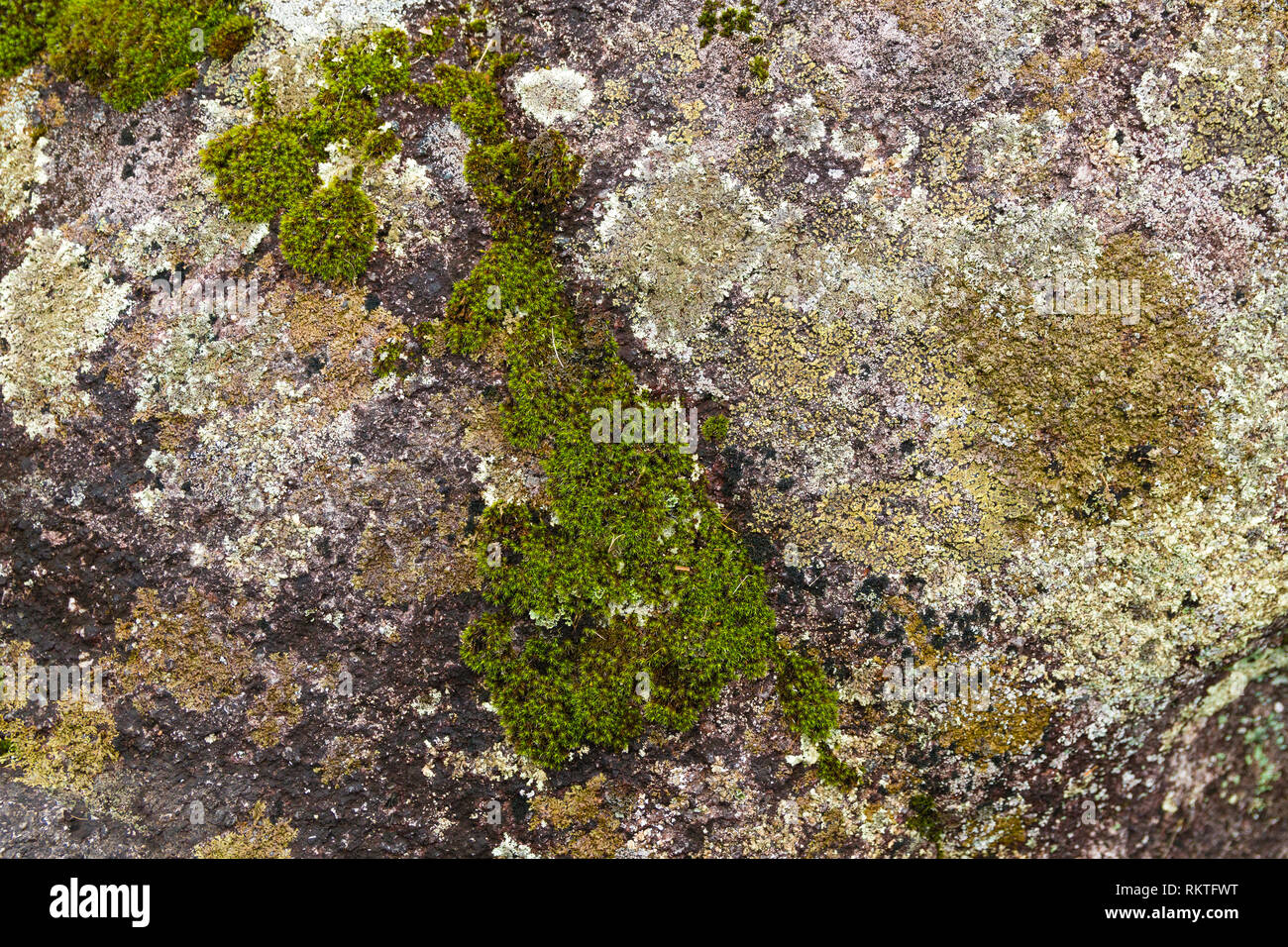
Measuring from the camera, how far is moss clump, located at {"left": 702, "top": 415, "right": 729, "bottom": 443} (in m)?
4.01

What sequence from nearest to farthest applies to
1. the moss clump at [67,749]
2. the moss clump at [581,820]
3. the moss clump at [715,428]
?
the moss clump at [715,428]
the moss clump at [581,820]
the moss clump at [67,749]

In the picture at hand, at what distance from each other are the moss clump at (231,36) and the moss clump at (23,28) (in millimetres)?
1080

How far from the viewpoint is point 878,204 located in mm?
3984

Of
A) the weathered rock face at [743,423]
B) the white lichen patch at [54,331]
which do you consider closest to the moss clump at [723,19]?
the weathered rock face at [743,423]

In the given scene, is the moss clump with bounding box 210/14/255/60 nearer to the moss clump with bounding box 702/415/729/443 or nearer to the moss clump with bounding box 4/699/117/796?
the moss clump with bounding box 702/415/729/443

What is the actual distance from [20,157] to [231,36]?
56.2 inches

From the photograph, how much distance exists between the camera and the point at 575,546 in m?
4.04

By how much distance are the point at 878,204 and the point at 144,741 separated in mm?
A: 4892

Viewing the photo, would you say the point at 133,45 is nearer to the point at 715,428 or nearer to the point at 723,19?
the point at 723,19

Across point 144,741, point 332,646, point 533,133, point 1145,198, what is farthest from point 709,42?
point 144,741

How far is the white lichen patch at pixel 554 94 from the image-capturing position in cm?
409

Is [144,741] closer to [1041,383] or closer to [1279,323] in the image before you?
[1041,383]

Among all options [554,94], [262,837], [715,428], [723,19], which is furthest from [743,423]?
[262,837]

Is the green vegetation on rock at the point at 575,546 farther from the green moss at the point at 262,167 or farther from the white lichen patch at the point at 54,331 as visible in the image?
the white lichen patch at the point at 54,331
